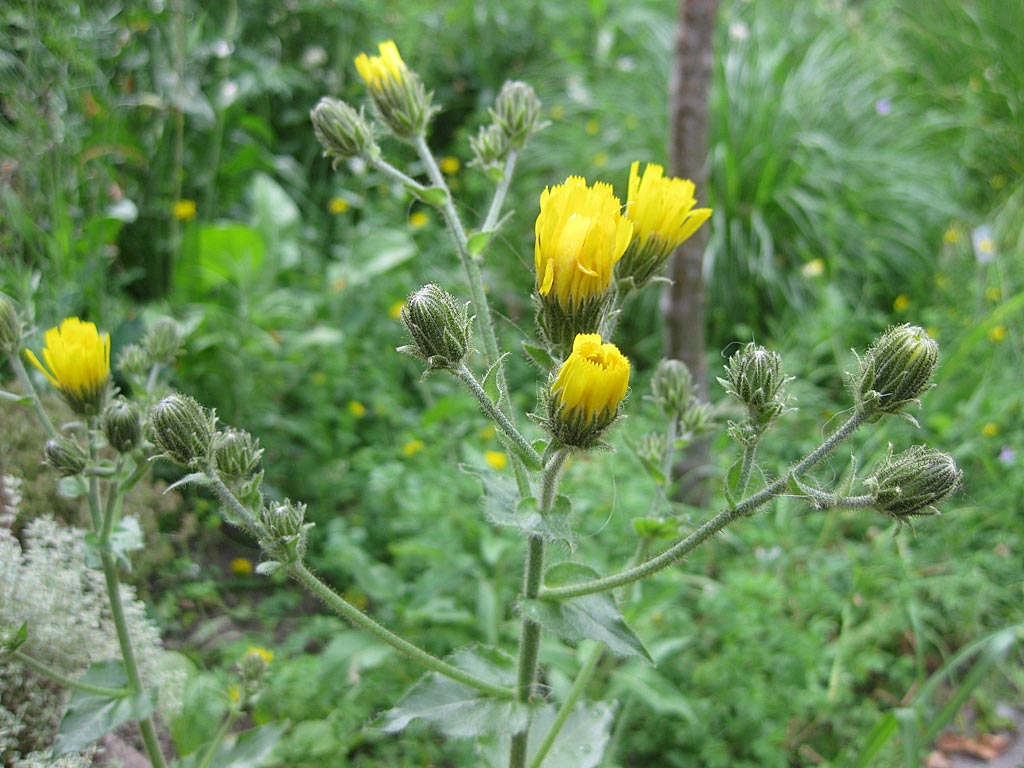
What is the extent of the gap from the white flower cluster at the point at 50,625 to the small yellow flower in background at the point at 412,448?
1291 mm

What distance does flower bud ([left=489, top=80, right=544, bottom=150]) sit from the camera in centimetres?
154

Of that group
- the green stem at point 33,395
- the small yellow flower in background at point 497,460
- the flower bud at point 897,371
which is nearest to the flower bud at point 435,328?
the flower bud at point 897,371

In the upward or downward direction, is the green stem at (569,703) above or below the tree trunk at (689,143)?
below

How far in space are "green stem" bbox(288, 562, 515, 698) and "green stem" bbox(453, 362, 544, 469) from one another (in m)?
0.33

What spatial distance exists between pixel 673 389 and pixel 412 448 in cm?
150

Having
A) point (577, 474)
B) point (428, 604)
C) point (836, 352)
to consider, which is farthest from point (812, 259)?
point (428, 604)

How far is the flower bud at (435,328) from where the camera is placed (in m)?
1.13

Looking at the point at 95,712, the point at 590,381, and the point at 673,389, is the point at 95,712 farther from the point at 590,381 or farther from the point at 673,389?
the point at 673,389

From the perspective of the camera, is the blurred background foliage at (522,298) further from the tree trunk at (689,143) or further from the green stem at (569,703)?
the tree trunk at (689,143)

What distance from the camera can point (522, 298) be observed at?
427 centimetres

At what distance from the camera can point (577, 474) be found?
2.86 m

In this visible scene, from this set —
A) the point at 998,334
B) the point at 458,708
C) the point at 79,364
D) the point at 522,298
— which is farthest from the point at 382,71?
the point at 998,334

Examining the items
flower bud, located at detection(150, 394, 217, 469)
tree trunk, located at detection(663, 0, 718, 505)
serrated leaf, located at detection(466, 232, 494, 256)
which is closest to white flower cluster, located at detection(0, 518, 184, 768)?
flower bud, located at detection(150, 394, 217, 469)

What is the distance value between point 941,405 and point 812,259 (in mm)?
1188
